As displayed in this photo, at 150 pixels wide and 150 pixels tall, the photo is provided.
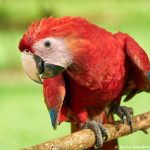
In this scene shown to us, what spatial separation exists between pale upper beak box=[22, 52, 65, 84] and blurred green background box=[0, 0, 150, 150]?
1.36 meters

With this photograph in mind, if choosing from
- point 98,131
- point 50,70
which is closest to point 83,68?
point 50,70

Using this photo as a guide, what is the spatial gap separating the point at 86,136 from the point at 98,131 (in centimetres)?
8

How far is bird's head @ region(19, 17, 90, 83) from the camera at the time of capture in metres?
1.79

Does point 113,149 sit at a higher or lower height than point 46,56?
lower

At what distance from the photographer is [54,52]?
183 centimetres

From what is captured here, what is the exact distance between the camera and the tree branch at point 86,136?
5.28 feet

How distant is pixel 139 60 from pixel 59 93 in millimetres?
305

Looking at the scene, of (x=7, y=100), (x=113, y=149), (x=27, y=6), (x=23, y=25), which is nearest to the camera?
(x=113, y=149)

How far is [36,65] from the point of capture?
71.9 inches

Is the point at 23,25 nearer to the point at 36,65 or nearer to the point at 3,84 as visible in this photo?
the point at 3,84

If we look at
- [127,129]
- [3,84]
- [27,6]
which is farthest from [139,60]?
[27,6]

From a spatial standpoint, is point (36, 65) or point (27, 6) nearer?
point (36, 65)

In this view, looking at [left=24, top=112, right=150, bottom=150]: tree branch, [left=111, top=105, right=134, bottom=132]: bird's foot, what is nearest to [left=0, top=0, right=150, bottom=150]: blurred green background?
[left=111, top=105, right=134, bottom=132]: bird's foot

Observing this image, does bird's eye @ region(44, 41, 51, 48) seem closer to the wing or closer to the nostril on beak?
the nostril on beak
